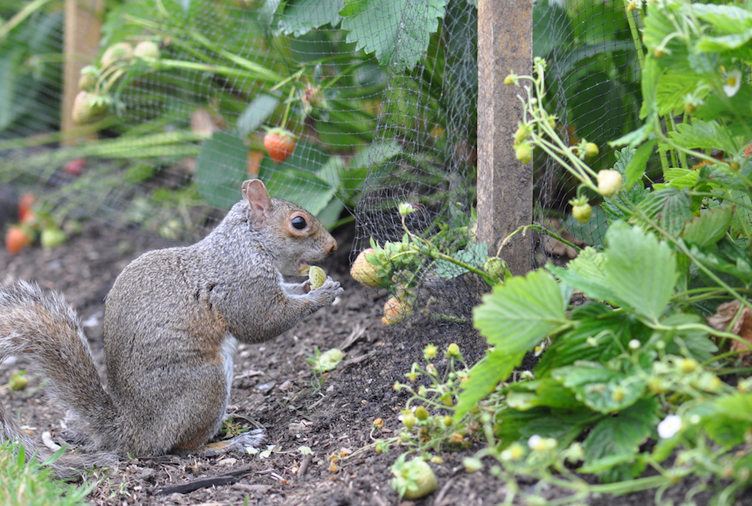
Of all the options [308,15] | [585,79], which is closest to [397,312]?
[585,79]

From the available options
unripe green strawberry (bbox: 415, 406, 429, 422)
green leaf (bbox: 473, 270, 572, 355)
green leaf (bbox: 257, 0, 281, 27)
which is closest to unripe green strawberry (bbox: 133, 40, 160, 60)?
green leaf (bbox: 257, 0, 281, 27)

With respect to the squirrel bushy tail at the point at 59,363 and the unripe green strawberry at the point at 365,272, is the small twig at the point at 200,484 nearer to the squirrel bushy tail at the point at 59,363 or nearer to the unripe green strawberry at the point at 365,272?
the squirrel bushy tail at the point at 59,363

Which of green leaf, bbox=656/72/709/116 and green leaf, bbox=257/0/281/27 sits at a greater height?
green leaf, bbox=257/0/281/27

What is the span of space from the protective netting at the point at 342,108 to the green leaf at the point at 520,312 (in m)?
0.64

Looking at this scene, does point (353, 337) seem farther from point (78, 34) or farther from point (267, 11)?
point (78, 34)

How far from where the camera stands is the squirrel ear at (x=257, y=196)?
268cm

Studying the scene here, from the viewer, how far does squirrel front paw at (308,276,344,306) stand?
105 inches

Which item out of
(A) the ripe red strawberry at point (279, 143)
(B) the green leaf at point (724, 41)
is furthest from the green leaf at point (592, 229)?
(A) the ripe red strawberry at point (279, 143)

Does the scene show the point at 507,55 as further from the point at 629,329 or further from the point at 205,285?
the point at 205,285

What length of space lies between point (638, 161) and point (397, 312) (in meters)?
1.05

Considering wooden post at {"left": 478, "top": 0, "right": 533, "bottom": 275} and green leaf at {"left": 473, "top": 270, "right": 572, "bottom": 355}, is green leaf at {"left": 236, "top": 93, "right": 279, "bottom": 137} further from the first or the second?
green leaf at {"left": 473, "top": 270, "right": 572, "bottom": 355}

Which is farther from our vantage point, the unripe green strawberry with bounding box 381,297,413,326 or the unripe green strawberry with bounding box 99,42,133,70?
the unripe green strawberry with bounding box 99,42,133,70

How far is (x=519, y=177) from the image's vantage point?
83.9 inches

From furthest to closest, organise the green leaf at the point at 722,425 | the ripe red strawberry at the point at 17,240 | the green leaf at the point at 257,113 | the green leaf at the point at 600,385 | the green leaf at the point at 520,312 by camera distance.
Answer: the ripe red strawberry at the point at 17,240
the green leaf at the point at 257,113
the green leaf at the point at 520,312
the green leaf at the point at 600,385
the green leaf at the point at 722,425
